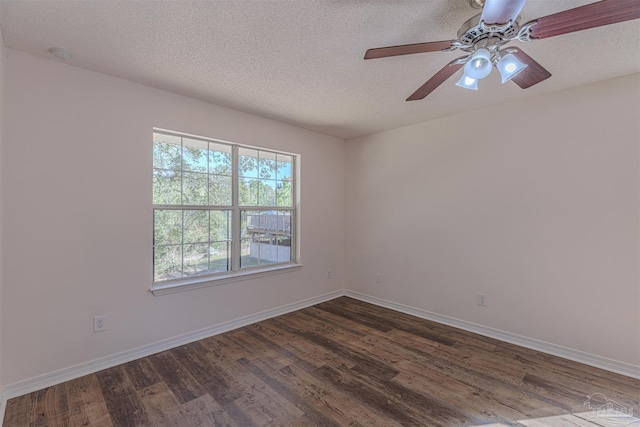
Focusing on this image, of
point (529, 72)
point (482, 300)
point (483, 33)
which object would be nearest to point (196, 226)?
point (483, 33)

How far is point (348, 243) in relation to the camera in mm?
4457

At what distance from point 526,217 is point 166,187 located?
11.6ft

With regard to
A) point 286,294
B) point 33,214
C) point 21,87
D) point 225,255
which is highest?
point 21,87

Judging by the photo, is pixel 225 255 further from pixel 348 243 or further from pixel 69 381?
pixel 348 243

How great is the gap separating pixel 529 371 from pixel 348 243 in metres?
2.60

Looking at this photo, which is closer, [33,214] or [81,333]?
[33,214]

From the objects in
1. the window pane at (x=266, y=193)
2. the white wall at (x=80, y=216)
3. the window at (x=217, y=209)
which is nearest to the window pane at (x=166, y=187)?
the window at (x=217, y=209)

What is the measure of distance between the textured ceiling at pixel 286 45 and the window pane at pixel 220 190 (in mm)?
822

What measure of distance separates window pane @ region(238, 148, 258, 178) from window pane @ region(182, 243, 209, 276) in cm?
94

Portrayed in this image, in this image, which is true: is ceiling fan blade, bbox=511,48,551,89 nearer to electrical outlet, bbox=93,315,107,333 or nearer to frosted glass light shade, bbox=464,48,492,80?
frosted glass light shade, bbox=464,48,492,80

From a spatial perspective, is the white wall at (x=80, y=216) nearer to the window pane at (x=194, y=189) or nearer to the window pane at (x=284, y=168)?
the window pane at (x=194, y=189)

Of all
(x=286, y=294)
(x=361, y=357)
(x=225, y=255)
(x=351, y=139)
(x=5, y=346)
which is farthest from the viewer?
(x=351, y=139)

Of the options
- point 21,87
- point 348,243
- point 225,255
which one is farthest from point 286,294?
point 21,87

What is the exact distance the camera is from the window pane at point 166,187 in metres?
2.72
